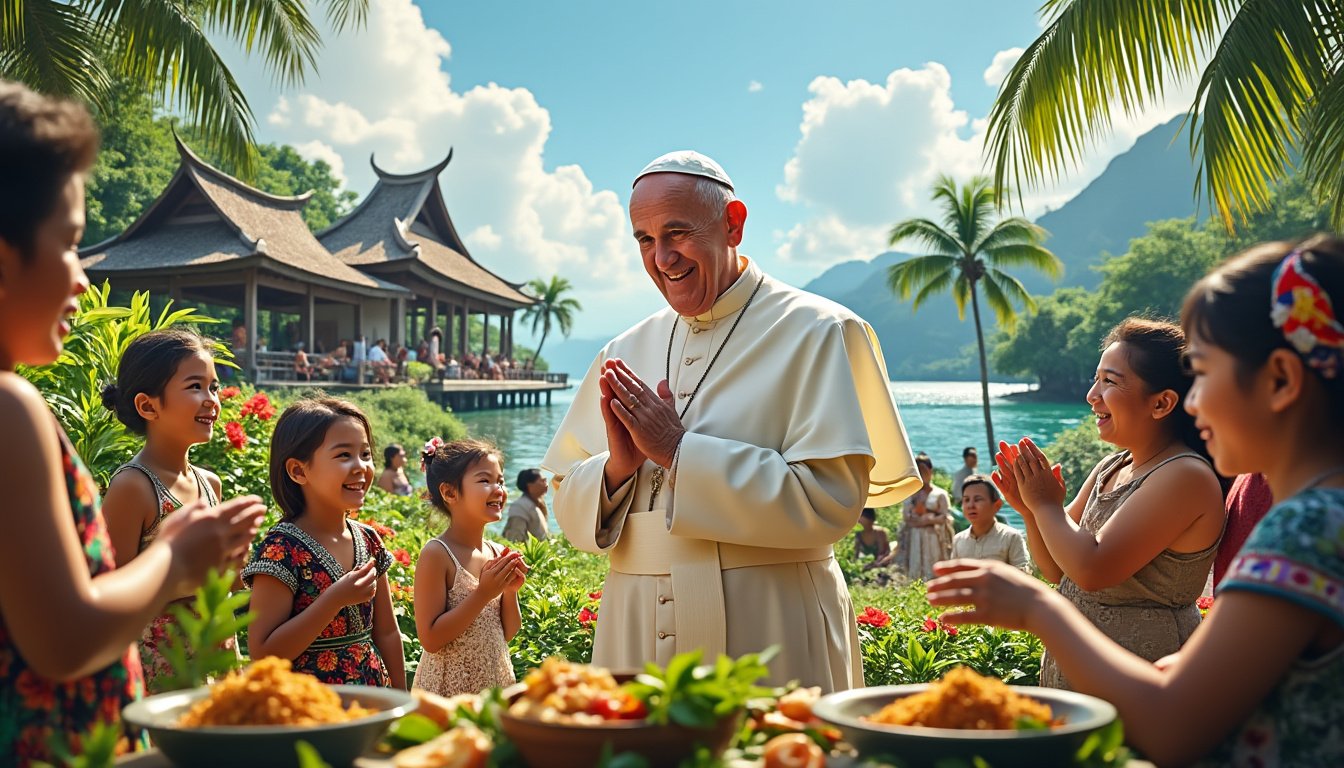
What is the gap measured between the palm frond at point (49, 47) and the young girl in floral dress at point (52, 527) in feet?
28.2

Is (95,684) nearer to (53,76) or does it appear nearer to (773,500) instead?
(773,500)

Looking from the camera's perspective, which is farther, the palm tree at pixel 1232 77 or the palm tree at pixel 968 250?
the palm tree at pixel 968 250

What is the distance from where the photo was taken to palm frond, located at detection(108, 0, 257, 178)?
9.64 meters

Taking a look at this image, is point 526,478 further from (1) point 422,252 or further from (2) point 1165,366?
(1) point 422,252

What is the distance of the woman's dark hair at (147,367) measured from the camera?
3574mm

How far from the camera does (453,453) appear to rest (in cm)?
423

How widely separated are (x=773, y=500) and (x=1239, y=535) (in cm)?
118

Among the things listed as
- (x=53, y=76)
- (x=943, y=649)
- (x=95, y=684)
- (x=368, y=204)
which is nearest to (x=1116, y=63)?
(x=943, y=649)

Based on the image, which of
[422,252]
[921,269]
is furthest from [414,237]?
[921,269]

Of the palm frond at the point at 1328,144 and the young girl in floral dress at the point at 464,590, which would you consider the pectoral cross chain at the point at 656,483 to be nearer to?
the young girl in floral dress at the point at 464,590

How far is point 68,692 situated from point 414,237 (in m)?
37.4

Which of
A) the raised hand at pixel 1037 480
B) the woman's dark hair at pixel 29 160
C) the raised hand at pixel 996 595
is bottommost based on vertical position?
the raised hand at pixel 996 595

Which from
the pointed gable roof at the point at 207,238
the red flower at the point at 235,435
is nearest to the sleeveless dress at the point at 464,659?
the red flower at the point at 235,435

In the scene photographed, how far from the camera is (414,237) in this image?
37.6 m
